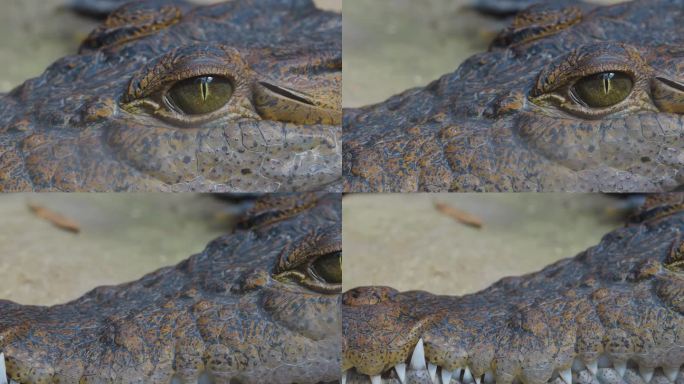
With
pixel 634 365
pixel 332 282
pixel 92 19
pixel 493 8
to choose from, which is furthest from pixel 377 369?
pixel 92 19

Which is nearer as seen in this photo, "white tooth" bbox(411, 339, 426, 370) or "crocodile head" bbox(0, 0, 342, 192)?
"crocodile head" bbox(0, 0, 342, 192)

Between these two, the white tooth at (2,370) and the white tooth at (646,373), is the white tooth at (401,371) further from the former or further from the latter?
the white tooth at (2,370)

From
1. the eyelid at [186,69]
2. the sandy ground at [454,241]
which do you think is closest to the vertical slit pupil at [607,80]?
the sandy ground at [454,241]

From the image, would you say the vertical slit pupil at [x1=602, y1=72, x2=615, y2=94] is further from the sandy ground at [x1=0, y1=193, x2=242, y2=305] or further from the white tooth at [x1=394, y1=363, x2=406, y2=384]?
the sandy ground at [x1=0, y1=193, x2=242, y2=305]

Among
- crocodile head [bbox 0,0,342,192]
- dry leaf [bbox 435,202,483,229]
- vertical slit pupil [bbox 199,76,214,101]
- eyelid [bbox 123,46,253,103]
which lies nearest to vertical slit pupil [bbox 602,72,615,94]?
dry leaf [bbox 435,202,483,229]

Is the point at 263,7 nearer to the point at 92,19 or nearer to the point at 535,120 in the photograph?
the point at 92,19

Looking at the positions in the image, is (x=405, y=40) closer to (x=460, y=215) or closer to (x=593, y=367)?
(x=460, y=215)

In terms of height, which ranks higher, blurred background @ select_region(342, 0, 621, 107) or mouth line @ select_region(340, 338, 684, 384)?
blurred background @ select_region(342, 0, 621, 107)
